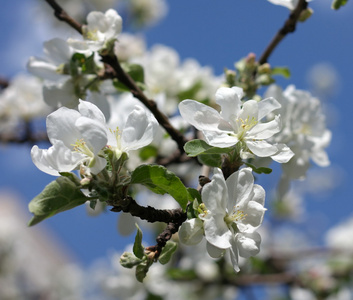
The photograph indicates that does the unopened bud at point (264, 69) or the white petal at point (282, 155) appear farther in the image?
the unopened bud at point (264, 69)

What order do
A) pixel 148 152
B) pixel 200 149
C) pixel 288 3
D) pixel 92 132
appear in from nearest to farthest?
pixel 92 132
pixel 200 149
pixel 288 3
pixel 148 152

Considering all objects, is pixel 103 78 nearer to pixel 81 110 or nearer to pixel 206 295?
pixel 81 110

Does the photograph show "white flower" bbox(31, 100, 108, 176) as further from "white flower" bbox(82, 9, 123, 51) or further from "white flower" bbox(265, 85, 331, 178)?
"white flower" bbox(265, 85, 331, 178)

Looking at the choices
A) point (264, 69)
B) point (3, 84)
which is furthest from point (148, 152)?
point (3, 84)

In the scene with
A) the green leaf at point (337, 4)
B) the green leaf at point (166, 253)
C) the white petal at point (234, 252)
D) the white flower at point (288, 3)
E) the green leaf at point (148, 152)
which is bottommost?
the green leaf at point (148, 152)

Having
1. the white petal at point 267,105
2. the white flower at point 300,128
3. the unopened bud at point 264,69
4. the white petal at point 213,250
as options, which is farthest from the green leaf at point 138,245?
the unopened bud at point 264,69

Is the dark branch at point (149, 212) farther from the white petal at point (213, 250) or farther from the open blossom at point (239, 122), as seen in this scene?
the open blossom at point (239, 122)

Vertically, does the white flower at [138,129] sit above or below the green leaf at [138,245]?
above

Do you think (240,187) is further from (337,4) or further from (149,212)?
(337,4)

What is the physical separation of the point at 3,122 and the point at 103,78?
131 centimetres

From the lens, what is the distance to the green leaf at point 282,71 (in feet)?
5.13

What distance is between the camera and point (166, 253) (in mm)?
951

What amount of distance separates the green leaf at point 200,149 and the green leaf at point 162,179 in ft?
0.20

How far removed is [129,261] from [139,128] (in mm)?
270
